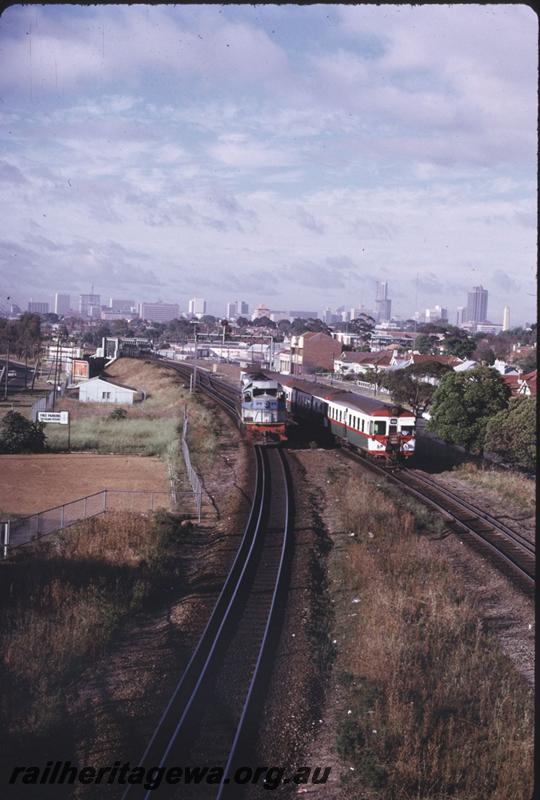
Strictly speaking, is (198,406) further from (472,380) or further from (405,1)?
(405,1)

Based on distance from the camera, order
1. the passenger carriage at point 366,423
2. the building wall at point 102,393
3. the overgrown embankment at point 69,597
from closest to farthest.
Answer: the overgrown embankment at point 69,597 < the passenger carriage at point 366,423 < the building wall at point 102,393

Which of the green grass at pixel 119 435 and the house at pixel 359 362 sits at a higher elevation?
the house at pixel 359 362

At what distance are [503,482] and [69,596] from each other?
1583 cm

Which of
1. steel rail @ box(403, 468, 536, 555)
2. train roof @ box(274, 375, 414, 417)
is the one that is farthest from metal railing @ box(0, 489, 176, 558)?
steel rail @ box(403, 468, 536, 555)

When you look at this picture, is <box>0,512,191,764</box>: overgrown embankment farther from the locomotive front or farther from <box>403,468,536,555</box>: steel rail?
the locomotive front

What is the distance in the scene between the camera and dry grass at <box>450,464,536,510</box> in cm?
2181

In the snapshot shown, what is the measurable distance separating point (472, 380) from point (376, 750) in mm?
23360

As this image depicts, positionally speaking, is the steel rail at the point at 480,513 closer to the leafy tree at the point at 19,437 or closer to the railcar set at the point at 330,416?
the railcar set at the point at 330,416

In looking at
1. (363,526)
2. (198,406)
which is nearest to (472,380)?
(363,526)

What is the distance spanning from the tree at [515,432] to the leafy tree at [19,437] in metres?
20.4

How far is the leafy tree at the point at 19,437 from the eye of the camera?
34.0 metres

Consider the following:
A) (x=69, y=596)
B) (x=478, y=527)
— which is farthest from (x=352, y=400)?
(x=69, y=596)

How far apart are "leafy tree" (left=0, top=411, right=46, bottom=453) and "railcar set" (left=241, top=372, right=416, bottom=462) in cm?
1043

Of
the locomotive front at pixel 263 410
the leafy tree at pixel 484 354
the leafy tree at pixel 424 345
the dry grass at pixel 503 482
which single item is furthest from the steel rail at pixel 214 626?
the leafy tree at pixel 424 345
